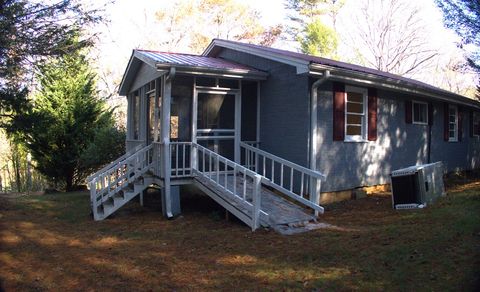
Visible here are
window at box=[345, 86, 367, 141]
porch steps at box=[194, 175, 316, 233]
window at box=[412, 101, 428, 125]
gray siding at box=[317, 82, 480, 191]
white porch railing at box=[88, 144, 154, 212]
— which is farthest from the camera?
window at box=[412, 101, 428, 125]

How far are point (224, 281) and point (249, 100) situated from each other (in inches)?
236

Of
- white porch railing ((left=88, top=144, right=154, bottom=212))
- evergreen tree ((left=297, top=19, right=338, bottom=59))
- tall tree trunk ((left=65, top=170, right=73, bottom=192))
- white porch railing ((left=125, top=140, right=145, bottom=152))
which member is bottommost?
tall tree trunk ((left=65, top=170, right=73, bottom=192))

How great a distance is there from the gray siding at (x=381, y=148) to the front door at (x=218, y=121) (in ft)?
6.83

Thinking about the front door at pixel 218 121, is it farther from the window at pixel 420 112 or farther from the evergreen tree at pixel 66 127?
the evergreen tree at pixel 66 127

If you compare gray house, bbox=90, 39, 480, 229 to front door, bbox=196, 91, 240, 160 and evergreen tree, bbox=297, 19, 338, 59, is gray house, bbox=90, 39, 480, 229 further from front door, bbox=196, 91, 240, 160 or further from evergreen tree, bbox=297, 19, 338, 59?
evergreen tree, bbox=297, 19, 338, 59

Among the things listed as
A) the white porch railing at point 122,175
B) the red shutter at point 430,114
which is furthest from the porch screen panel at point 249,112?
the red shutter at point 430,114

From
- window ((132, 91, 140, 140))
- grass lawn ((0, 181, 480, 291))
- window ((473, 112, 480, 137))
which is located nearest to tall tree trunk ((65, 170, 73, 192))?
window ((132, 91, 140, 140))

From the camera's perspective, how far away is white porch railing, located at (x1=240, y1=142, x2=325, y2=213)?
7770 millimetres

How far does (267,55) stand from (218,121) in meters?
1.95

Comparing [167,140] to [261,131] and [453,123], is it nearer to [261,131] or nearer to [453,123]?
[261,131]

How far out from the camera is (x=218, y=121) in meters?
9.22

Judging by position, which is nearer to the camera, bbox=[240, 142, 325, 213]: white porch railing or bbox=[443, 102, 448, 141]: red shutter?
bbox=[240, 142, 325, 213]: white porch railing

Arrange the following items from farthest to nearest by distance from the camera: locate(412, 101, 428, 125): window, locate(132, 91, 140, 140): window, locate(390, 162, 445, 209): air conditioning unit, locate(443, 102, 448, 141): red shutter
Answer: locate(443, 102, 448, 141): red shutter < locate(412, 101, 428, 125): window < locate(132, 91, 140, 140): window < locate(390, 162, 445, 209): air conditioning unit

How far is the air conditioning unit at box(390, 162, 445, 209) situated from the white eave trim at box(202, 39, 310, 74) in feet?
9.74
